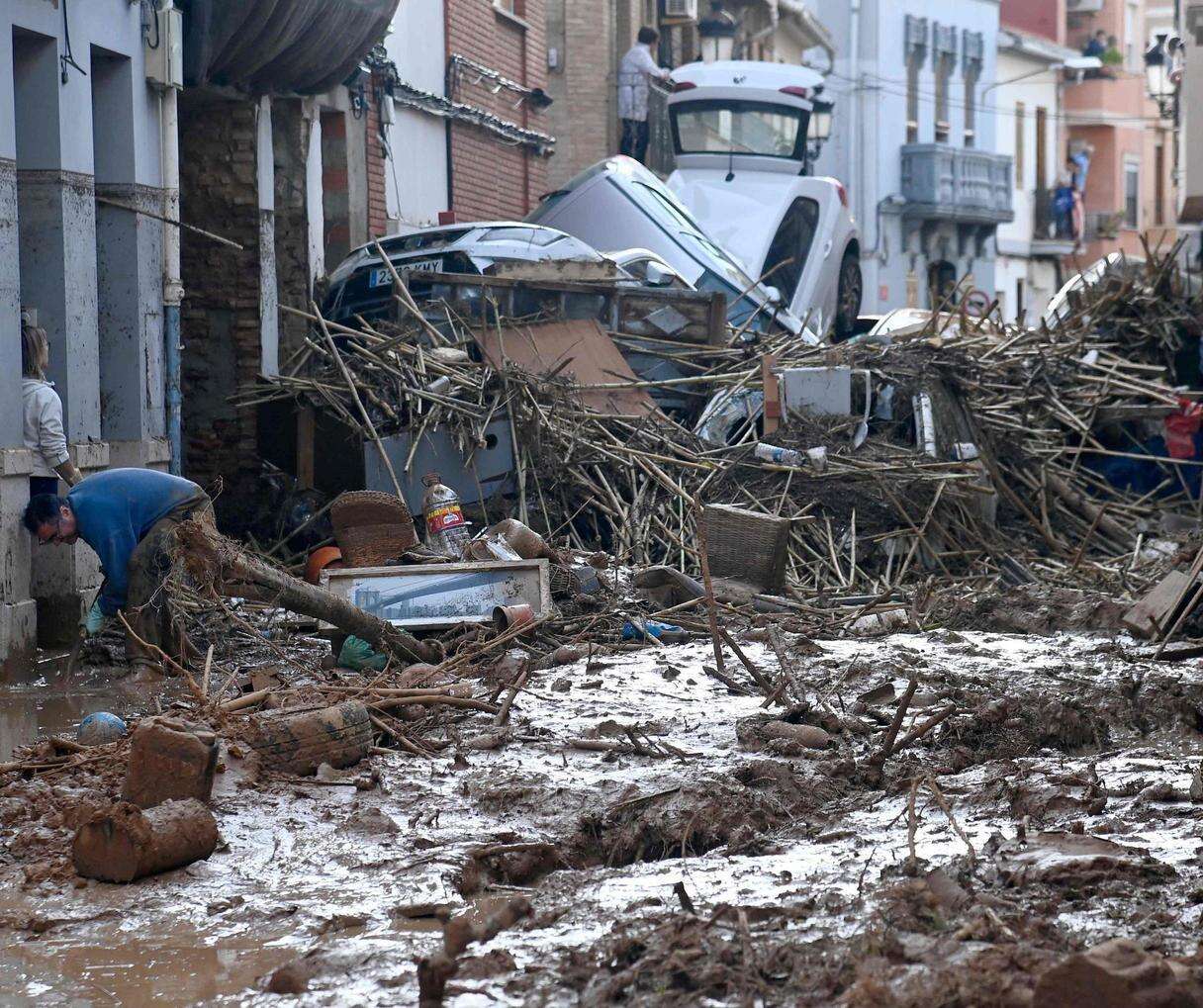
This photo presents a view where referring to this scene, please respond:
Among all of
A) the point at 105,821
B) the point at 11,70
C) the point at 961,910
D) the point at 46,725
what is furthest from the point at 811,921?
the point at 11,70

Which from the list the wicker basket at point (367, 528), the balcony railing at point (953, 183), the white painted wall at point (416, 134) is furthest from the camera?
the balcony railing at point (953, 183)

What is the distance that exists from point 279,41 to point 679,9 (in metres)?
18.7

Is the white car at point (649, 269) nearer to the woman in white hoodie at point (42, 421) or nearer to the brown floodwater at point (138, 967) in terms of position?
the woman in white hoodie at point (42, 421)

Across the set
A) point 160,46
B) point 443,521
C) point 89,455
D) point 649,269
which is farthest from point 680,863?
point 649,269

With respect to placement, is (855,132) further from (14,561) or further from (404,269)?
(14,561)

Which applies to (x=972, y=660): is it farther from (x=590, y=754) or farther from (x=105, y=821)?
(x=105, y=821)

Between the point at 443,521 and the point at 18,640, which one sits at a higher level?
the point at 443,521

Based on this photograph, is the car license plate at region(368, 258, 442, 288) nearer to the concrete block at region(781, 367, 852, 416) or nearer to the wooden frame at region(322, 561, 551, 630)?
the concrete block at region(781, 367, 852, 416)

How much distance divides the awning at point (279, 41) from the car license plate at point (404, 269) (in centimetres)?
163

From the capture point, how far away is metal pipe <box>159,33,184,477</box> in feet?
37.0

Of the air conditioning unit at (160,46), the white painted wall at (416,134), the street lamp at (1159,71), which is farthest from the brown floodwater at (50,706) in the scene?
the street lamp at (1159,71)

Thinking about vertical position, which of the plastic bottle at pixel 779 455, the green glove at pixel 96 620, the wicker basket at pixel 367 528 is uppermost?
the plastic bottle at pixel 779 455

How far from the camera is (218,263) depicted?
13.7 m

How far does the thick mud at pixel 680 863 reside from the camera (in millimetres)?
3918
